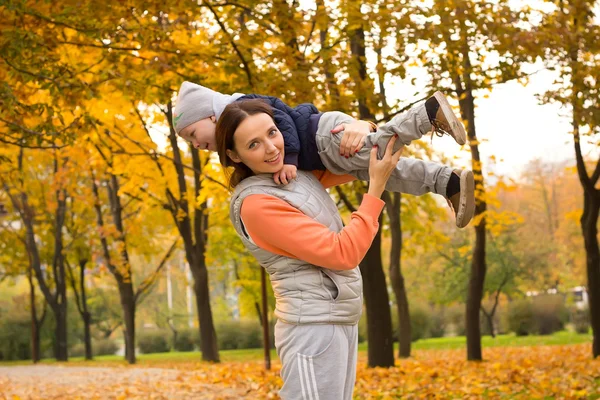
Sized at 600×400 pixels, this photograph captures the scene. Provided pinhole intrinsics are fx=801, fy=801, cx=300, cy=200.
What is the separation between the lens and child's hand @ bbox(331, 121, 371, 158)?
3.23 m

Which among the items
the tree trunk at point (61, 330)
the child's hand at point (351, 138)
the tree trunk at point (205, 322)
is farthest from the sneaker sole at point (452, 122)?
the tree trunk at point (61, 330)

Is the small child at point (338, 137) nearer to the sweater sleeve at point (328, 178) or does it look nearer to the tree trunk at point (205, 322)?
the sweater sleeve at point (328, 178)

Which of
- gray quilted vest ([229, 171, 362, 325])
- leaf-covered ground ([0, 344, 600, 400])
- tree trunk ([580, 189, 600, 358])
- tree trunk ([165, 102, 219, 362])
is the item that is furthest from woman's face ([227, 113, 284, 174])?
tree trunk ([165, 102, 219, 362])

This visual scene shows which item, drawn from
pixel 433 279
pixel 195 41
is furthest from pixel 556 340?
pixel 195 41

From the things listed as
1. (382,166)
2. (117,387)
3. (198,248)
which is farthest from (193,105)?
(198,248)

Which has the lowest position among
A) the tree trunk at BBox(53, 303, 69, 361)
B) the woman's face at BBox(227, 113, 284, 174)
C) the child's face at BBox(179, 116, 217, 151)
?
the tree trunk at BBox(53, 303, 69, 361)

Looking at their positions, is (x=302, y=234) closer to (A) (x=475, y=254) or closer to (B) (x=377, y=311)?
(B) (x=377, y=311)

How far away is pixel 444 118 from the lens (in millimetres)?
3098

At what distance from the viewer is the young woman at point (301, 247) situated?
3.13m

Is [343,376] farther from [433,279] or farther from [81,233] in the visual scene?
[433,279]

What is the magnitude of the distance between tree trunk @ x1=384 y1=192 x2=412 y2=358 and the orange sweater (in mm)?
13091

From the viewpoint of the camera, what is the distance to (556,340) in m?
25.0

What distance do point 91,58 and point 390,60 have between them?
544 centimetres

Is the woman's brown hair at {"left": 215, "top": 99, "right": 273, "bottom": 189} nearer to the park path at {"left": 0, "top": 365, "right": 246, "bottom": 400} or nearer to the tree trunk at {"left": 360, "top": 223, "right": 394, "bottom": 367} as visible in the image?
the park path at {"left": 0, "top": 365, "right": 246, "bottom": 400}
